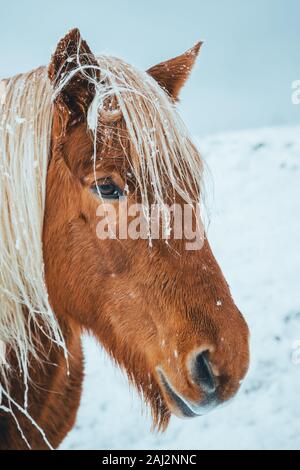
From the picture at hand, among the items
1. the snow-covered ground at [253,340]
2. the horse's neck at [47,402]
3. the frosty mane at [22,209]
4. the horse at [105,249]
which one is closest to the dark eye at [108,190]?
the horse at [105,249]

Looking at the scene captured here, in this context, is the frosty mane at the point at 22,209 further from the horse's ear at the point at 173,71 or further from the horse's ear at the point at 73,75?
the horse's ear at the point at 173,71

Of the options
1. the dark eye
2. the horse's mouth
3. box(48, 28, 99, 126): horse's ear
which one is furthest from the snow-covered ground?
box(48, 28, 99, 126): horse's ear

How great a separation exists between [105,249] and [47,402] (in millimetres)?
733

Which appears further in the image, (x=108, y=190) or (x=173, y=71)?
(x=173, y=71)

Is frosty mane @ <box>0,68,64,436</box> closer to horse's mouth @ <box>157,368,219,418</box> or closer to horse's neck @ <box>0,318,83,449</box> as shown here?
horse's neck @ <box>0,318,83,449</box>

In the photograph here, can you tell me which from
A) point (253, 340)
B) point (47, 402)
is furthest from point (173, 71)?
point (253, 340)

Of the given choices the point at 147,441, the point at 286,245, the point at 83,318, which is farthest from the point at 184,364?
the point at 286,245

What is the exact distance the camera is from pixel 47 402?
188cm

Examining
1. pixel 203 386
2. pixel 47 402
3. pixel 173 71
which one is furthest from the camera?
pixel 173 71

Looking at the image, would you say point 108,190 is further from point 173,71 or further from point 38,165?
point 173,71

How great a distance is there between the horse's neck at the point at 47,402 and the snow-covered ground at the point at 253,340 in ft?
0.62

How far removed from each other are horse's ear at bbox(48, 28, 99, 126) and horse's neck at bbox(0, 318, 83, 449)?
2.82 ft

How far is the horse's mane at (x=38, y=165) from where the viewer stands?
1.63 meters

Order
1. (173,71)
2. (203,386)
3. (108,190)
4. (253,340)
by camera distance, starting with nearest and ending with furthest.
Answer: (203,386) → (108,190) → (173,71) → (253,340)
